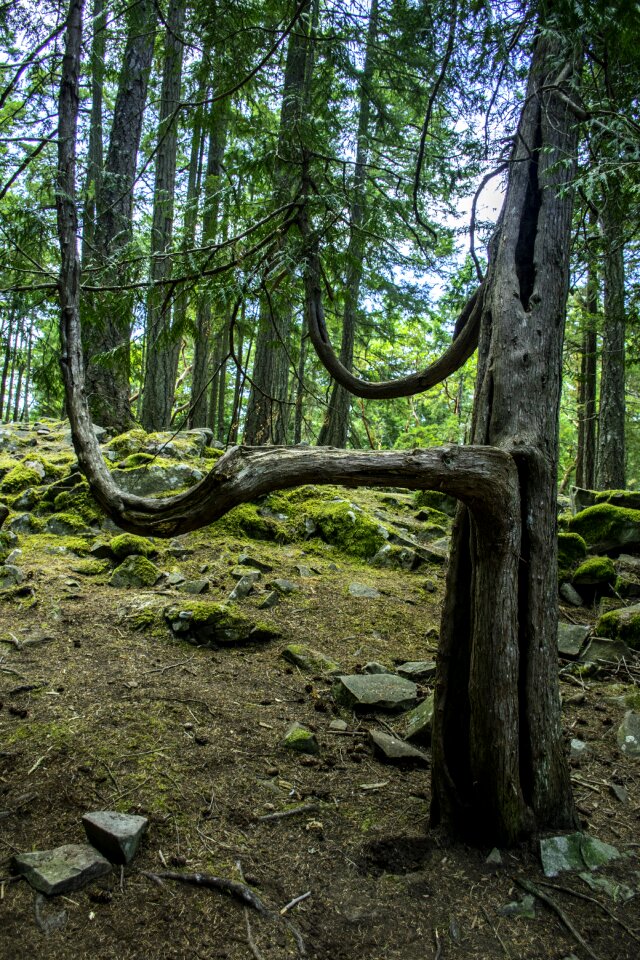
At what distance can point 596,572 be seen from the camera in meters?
6.54

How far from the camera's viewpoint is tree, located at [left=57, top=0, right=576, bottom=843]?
8.38 ft

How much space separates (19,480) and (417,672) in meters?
6.09

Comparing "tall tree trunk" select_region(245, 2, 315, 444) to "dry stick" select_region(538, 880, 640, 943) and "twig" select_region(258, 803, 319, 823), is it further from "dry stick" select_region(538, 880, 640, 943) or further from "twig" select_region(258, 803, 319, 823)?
"dry stick" select_region(538, 880, 640, 943)

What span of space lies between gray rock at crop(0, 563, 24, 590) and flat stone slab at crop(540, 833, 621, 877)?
→ 521cm

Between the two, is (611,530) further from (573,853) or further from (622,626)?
(573,853)

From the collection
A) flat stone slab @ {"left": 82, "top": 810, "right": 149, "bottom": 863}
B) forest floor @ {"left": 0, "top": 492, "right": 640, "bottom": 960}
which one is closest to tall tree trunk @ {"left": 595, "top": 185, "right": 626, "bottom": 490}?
forest floor @ {"left": 0, "top": 492, "right": 640, "bottom": 960}

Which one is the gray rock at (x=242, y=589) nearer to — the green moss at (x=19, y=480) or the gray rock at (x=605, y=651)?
the gray rock at (x=605, y=651)

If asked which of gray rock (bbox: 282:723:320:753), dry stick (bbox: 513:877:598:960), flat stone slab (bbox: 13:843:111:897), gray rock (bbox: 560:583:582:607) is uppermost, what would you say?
gray rock (bbox: 560:583:582:607)

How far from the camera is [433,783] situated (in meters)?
3.05

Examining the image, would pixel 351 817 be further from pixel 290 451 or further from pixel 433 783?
pixel 290 451

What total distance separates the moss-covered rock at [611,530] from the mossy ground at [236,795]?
2.77m

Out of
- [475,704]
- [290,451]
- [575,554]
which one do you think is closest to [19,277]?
[290,451]

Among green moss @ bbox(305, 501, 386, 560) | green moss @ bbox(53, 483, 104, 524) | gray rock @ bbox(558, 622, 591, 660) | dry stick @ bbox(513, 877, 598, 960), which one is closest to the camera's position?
dry stick @ bbox(513, 877, 598, 960)

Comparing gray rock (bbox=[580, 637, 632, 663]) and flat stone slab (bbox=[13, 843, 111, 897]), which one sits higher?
gray rock (bbox=[580, 637, 632, 663])
